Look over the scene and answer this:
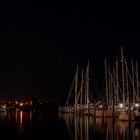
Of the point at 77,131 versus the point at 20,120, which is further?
the point at 20,120

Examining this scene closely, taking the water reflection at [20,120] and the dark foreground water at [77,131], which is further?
the water reflection at [20,120]

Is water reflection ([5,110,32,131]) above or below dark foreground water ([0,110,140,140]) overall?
below

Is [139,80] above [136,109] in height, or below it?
above

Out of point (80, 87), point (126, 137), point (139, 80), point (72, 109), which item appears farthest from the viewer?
point (72, 109)

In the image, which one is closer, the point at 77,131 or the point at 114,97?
the point at 77,131

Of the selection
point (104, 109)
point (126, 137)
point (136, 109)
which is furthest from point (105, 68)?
point (126, 137)

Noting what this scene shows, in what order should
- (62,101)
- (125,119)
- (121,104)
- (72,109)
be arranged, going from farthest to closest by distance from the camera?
1. (62,101)
2. (72,109)
3. (121,104)
4. (125,119)

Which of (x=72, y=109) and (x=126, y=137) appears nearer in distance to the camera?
(x=126, y=137)

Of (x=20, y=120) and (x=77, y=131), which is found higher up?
(x=77, y=131)

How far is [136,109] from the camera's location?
6062 cm

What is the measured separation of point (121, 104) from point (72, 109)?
1466 inches

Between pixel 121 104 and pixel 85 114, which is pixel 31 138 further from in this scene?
pixel 85 114

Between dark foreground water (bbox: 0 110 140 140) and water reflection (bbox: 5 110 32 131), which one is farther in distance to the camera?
water reflection (bbox: 5 110 32 131)

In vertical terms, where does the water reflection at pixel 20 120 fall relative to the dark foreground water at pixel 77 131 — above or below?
below
